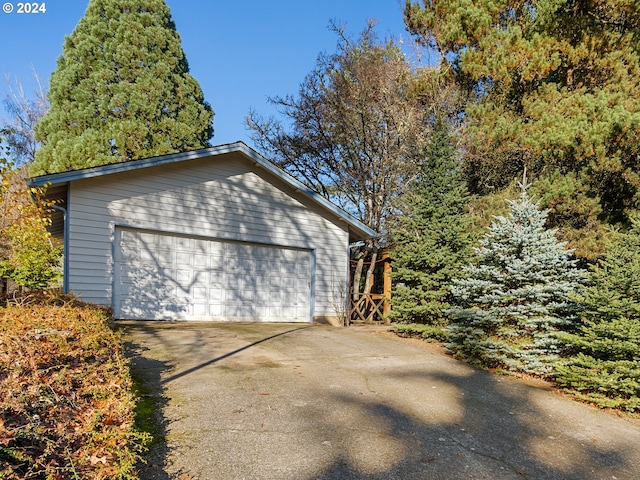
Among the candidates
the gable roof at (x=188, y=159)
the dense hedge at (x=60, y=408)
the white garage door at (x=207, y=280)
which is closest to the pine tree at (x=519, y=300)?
the gable roof at (x=188, y=159)

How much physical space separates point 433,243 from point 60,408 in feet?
27.1

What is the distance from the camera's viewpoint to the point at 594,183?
12086 millimetres

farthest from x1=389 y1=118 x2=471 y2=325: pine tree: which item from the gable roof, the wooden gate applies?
the wooden gate

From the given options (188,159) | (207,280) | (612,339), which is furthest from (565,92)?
(207,280)

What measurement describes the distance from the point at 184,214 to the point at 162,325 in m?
2.72

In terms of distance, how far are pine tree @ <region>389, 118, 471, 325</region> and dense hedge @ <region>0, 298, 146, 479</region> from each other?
7.13 metres

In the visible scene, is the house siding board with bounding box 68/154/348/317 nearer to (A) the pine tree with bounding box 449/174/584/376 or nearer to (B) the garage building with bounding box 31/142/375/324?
(B) the garage building with bounding box 31/142/375/324

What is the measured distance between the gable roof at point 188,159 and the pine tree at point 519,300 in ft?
15.6

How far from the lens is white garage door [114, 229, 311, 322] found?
29.7ft

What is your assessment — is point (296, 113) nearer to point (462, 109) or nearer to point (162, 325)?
point (462, 109)

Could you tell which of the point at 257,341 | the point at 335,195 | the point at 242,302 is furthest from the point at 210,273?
the point at 335,195

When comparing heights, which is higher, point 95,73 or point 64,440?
point 95,73

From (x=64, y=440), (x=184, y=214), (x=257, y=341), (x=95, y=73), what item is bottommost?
(x=257, y=341)

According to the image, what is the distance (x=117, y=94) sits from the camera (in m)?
17.4
